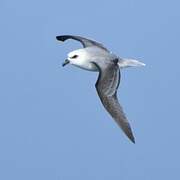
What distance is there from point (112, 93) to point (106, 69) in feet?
0.60

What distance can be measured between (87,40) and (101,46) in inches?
4.9

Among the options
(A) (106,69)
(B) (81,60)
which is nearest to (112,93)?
(A) (106,69)

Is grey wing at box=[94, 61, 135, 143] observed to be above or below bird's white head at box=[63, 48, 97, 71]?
below

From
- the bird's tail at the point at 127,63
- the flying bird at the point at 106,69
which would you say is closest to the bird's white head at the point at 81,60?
the flying bird at the point at 106,69

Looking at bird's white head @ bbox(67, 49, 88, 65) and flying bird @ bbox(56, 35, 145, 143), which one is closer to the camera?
flying bird @ bbox(56, 35, 145, 143)

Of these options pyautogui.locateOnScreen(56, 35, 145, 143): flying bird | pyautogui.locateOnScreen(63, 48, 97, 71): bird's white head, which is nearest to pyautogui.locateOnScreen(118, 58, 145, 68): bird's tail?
→ pyautogui.locateOnScreen(56, 35, 145, 143): flying bird

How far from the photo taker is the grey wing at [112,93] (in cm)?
420

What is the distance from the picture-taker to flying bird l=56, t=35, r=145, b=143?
423 centimetres

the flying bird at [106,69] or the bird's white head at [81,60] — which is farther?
the bird's white head at [81,60]

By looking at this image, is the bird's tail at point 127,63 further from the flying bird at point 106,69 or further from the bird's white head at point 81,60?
the bird's white head at point 81,60

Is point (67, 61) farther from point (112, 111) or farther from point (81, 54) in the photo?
point (112, 111)

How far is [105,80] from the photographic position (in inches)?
173

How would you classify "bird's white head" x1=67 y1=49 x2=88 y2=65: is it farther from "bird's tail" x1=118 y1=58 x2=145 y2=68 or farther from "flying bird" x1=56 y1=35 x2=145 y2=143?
"bird's tail" x1=118 y1=58 x2=145 y2=68

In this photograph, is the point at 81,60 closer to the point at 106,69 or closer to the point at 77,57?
the point at 77,57
